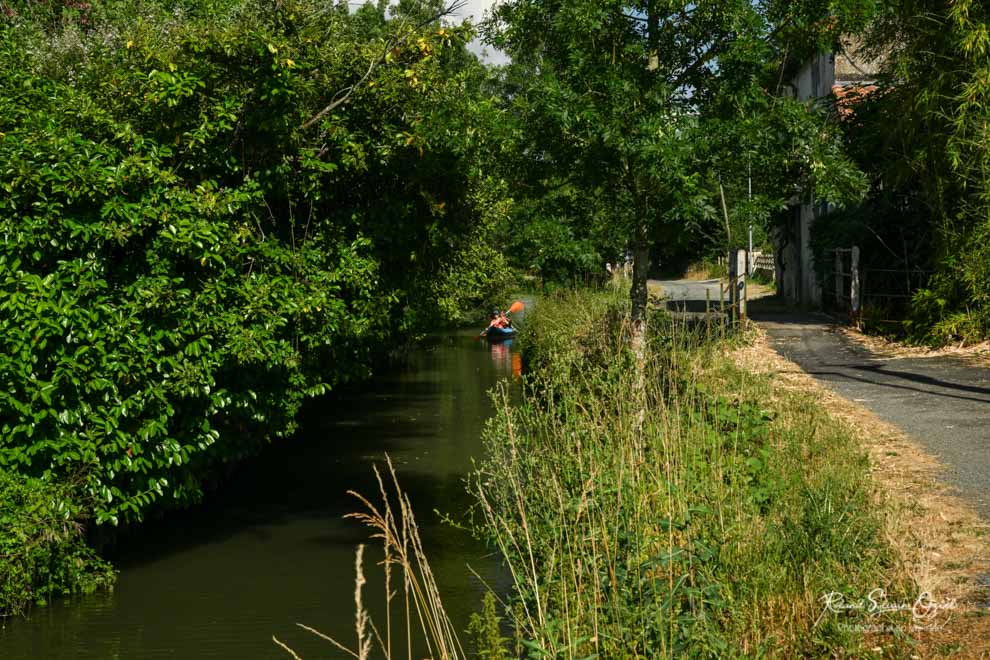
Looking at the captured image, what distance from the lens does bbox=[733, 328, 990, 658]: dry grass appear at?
539 centimetres

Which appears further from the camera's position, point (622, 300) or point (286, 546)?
A: point (622, 300)

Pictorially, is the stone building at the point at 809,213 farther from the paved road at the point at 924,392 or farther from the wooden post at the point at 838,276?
the paved road at the point at 924,392

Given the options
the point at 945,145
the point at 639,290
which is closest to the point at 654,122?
the point at 639,290

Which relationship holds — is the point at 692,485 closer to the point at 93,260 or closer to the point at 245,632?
the point at 245,632

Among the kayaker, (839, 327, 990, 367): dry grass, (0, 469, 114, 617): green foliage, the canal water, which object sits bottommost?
the canal water

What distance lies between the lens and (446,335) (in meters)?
38.2

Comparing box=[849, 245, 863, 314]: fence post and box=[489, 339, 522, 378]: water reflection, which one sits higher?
box=[849, 245, 863, 314]: fence post

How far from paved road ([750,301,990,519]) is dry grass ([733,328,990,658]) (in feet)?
0.66

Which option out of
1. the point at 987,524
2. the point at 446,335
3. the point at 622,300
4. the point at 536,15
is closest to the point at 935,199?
the point at 622,300

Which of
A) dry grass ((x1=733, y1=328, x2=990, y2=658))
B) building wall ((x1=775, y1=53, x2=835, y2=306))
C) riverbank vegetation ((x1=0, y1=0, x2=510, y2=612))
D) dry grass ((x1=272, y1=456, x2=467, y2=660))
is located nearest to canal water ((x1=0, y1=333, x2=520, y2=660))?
dry grass ((x1=272, y1=456, x2=467, y2=660))

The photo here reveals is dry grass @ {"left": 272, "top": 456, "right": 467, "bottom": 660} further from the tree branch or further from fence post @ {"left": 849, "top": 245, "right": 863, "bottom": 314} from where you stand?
fence post @ {"left": 849, "top": 245, "right": 863, "bottom": 314}

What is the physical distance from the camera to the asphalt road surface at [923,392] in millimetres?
9385

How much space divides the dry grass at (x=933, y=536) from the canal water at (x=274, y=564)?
3.44 meters

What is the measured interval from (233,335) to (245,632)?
253 cm
